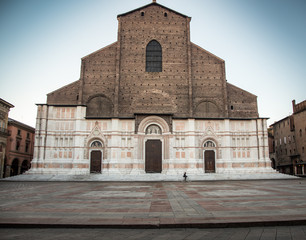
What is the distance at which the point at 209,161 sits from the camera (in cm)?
3003

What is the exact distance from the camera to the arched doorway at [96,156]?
29.1 meters

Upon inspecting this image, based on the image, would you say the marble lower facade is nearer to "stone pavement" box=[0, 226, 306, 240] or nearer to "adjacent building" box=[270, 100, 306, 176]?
"adjacent building" box=[270, 100, 306, 176]

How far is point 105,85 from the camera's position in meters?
31.1

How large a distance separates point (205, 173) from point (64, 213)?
918 inches

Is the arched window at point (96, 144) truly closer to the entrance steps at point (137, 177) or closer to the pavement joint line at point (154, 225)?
the entrance steps at point (137, 177)

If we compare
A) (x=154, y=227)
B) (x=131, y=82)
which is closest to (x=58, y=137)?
(x=131, y=82)

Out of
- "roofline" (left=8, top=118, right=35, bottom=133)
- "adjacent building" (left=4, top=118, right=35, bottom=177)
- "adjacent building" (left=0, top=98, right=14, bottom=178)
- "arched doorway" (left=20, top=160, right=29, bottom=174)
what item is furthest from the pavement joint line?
"arched doorway" (left=20, top=160, right=29, bottom=174)

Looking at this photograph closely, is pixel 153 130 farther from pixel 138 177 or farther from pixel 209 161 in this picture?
pixel 209 161

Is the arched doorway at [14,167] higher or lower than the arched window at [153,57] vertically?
lower

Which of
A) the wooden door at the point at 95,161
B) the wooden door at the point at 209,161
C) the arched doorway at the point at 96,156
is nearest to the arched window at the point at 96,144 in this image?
the arched doorway at the point at 96,156

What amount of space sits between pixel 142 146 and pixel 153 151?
1428 mm

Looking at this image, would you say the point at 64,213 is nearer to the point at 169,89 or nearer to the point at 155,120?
the point at 155,120

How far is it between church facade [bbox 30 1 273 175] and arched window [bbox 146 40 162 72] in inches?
5.0

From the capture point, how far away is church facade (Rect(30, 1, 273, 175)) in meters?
29.1
